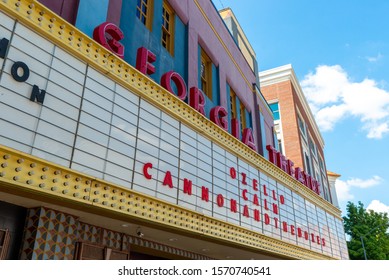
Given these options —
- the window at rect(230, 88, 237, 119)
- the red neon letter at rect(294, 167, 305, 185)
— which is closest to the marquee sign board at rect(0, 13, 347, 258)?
the window at rect(230, 88, 237, 119)

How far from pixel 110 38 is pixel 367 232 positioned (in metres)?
44.2

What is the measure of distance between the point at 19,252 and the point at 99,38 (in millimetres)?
5128

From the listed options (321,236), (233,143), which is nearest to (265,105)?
(321,236)

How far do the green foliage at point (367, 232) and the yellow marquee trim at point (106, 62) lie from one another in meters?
35.9

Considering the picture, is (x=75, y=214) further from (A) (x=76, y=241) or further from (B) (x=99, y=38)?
(B) (x=99, y=38)

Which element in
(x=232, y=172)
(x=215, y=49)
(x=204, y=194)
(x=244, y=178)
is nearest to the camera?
(x=204, y=194)

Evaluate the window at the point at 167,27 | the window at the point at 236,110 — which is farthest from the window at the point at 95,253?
the window at the point at 236,110

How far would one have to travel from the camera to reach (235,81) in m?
19.4

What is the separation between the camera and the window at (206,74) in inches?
631

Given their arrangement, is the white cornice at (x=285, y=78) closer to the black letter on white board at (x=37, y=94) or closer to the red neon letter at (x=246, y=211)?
the red neon letter at (x=246, y=211)

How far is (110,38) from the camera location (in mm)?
9367

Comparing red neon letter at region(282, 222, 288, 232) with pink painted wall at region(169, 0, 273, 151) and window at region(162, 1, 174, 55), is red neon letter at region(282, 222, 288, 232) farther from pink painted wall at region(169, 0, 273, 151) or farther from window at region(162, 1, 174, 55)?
window at region(162, 1, 174, 55)

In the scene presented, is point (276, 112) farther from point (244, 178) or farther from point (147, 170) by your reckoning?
point (147, 170)

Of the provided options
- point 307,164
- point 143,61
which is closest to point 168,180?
point 143,61
